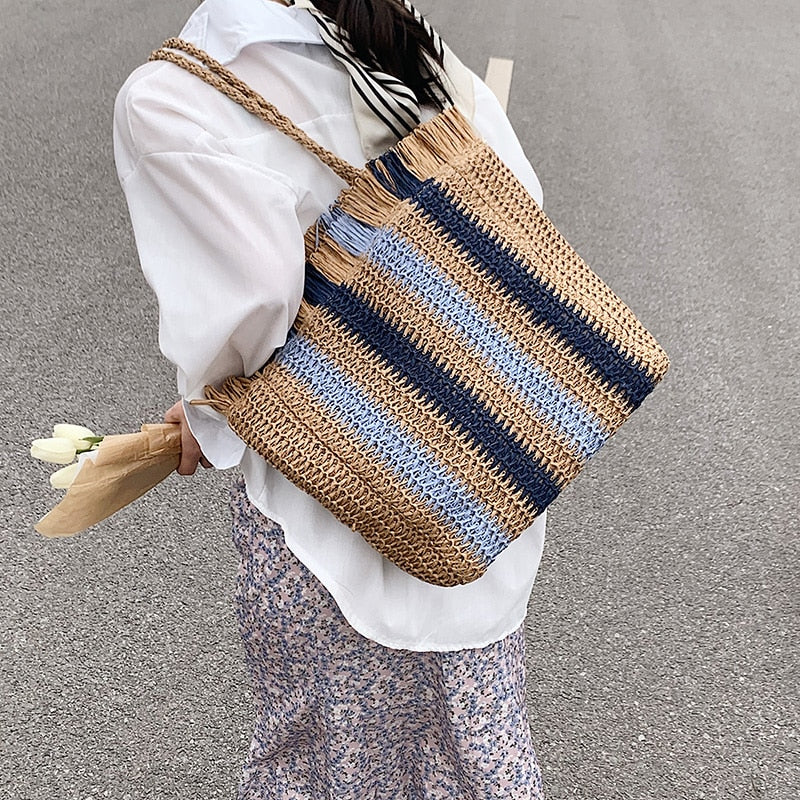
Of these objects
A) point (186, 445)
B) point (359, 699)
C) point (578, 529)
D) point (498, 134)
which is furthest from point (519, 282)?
point (578, 529)

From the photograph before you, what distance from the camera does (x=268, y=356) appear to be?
36.6 inches

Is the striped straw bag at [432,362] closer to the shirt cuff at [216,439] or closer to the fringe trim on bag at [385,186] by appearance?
the fringe trim on bag at [385,186]

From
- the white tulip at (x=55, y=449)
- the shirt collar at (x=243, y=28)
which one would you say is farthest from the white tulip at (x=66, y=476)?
the shirt collar at (x=243, y=28)

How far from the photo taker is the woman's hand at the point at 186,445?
109 cm

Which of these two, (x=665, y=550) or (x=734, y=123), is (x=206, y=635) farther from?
(x=734, y=123)

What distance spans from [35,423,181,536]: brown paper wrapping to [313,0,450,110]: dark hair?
0.45 meters

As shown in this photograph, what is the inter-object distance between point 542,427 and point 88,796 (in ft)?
3.61

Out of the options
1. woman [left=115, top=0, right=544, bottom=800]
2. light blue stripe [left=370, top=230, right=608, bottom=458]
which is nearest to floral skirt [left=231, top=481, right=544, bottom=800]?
woman [left=115, top=0, right=544, bottom=800]

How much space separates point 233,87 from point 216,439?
371 mm

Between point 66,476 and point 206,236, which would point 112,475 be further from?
point 206,236

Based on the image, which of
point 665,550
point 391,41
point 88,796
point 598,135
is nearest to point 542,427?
point 391,41

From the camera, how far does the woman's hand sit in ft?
3.57

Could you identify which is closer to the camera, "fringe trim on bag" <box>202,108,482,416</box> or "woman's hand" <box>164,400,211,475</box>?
"fringe trim on bag" <box>202,108,482,416</box>

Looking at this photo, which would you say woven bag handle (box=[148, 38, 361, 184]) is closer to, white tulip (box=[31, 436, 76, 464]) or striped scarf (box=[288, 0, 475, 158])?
striped scarf (box=[288, 0, 475, 158])
